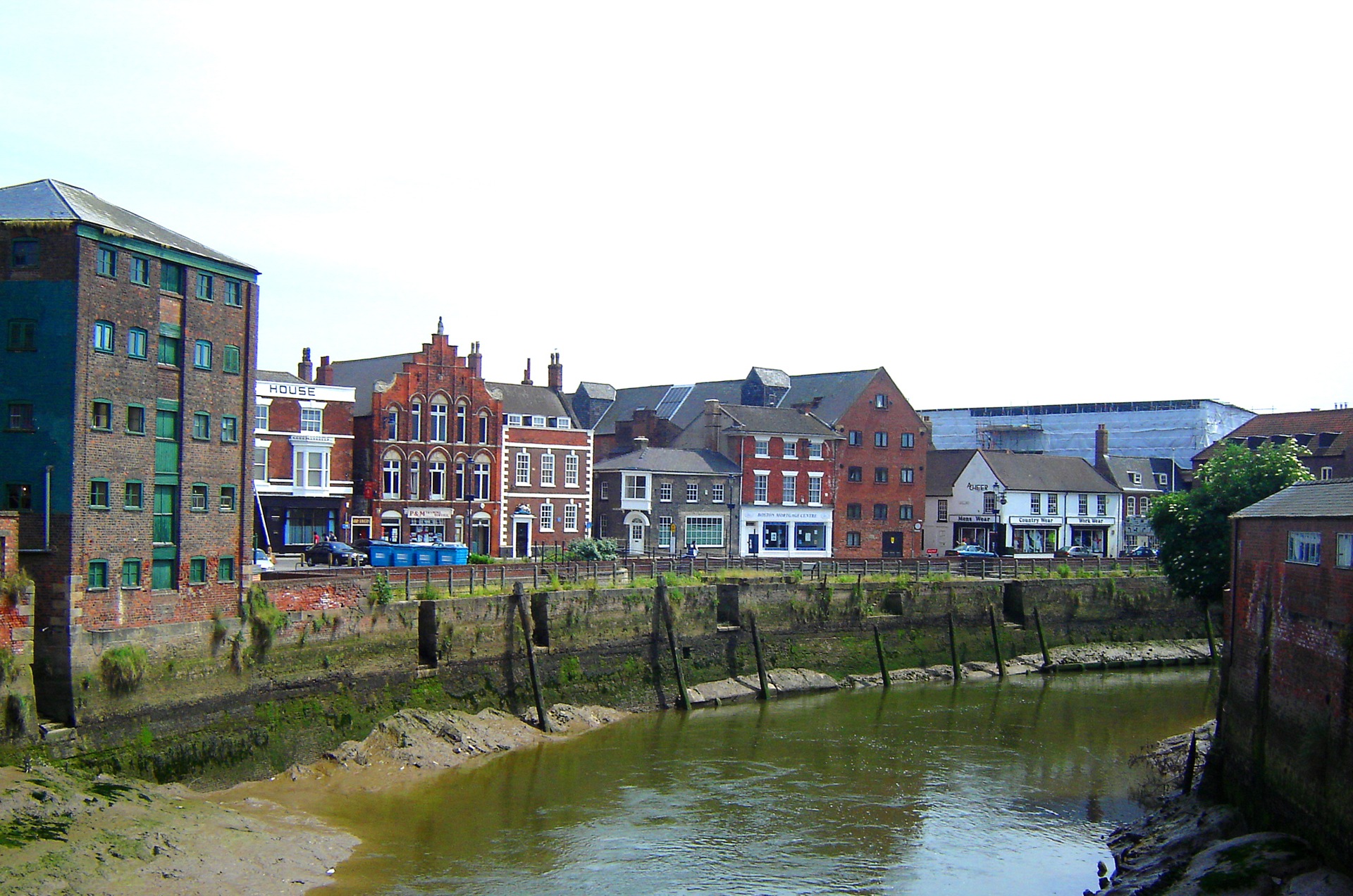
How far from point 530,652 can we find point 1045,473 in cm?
5594

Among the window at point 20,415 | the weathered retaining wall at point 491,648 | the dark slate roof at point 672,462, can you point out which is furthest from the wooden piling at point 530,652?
the dark slate roof at point 672,462

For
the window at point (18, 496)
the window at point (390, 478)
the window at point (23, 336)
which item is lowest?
the window at point (18, 496)

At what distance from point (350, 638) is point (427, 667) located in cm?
307

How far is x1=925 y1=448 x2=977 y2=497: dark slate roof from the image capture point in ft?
275

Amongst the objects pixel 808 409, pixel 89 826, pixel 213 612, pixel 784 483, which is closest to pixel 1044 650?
pixel 784 483

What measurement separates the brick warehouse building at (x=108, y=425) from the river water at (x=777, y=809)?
7.51 m

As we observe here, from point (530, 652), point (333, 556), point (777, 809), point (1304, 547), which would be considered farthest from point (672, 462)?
point (1304, 547)

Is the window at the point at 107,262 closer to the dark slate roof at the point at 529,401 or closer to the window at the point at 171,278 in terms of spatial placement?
the window at the point at 171,278

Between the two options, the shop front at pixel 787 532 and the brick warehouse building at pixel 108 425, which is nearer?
the brick warehouse building at pixel 108 425

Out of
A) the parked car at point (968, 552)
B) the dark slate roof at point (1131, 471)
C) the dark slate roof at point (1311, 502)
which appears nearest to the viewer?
the dark slate roof at point (1311, 502)

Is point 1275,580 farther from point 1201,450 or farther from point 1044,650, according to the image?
point 1201,450

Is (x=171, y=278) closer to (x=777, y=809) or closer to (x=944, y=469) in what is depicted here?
(x=777, y=809)

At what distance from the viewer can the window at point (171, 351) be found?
32.0 metres

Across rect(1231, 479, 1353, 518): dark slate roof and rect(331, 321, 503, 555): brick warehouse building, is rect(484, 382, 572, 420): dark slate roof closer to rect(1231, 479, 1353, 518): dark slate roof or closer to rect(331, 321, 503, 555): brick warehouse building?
rect(331, 321, 503, 555): brick warehouse building
